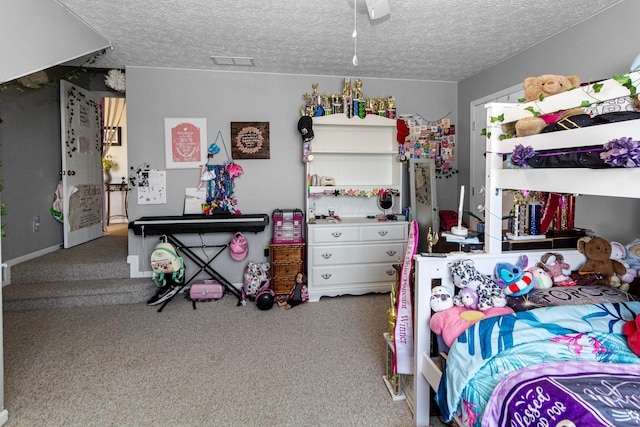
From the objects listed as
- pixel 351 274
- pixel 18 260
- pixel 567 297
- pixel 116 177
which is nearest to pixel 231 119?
pixel 351 274

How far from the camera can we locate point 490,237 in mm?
1833

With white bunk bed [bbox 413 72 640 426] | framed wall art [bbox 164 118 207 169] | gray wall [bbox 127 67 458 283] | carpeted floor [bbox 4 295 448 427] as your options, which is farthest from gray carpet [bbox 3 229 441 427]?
framed wall art [bbox 164 118 207 169]

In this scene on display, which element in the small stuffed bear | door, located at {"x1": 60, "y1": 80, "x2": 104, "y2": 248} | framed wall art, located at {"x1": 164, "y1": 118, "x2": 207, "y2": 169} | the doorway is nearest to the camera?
the small stuffed bear

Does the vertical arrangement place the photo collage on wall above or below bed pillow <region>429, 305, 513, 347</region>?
above

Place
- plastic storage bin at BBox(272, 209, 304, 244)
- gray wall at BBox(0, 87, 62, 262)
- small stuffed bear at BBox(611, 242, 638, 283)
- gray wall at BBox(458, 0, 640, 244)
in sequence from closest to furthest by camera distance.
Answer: small stuffed bear at BBox(611, 242, 638, 283), gray wall at BBox(458, 0, 640, 244), gray wall at BBox(0, 87, 62, 262), plastic storage bin at BBox(272, 209, 304, 244)

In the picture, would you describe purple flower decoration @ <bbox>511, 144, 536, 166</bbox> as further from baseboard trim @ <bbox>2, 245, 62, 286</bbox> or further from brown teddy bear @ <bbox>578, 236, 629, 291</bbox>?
baseboard trim @ <bbox>2, 245, 62, 286</bbox>

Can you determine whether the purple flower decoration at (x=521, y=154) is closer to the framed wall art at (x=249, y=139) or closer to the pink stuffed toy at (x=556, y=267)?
the pink stuffed toy at (x=556, y=267)

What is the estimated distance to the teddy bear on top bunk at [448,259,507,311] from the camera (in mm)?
1639

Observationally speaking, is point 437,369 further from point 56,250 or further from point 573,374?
point 56,250

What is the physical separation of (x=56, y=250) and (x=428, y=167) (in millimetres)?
4475

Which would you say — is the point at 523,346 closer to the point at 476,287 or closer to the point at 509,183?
the point at 476,287

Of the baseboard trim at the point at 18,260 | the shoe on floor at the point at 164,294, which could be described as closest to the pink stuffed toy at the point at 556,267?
the shoe on floor at the point at 164,294

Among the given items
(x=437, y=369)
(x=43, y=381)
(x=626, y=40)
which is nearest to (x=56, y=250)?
(x=43, y=381)

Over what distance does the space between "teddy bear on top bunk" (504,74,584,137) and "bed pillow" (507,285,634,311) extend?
0.78m
